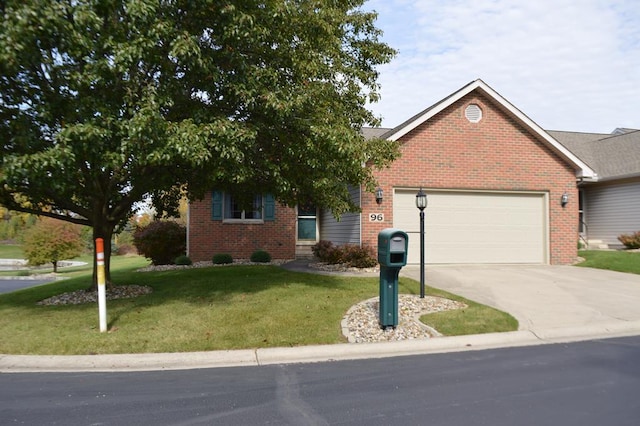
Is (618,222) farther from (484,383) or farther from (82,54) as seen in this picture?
(82,54)

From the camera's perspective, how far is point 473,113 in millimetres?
14633

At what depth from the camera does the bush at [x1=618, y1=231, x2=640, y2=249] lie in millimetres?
16750

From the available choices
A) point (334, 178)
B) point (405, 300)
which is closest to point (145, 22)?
point (334, 178)

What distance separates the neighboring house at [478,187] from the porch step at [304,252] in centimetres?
316

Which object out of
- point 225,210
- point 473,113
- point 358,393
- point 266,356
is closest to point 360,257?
point 473,113

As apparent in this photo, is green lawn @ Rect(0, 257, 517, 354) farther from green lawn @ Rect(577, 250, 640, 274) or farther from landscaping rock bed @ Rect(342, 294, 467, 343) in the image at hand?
green lawn @ Rect(577, 250, 640, 274)

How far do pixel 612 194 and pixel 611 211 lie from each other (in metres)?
0.68

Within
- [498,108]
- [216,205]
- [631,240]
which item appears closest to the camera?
[498,108]

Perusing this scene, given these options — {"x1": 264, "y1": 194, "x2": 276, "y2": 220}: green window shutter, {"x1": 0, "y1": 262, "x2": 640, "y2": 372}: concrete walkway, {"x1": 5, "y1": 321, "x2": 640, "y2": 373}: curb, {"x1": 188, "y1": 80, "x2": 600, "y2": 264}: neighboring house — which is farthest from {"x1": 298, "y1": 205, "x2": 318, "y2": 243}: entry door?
{"x1": 5, "y1": 321, "x2": 640, "y2": 373}: curb

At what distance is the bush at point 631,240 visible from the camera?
16.8 m

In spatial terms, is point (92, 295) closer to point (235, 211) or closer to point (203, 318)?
point (203, 318)

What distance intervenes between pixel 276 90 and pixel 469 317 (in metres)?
5.16

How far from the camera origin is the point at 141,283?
474 inches

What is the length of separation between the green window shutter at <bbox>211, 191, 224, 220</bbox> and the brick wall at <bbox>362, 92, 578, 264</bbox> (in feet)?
19.8
